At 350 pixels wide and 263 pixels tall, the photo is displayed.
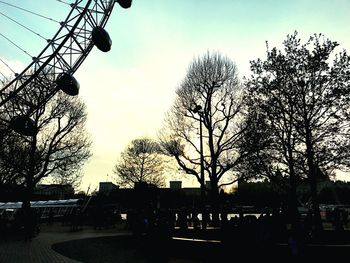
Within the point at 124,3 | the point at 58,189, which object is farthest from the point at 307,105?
the point at 58,189

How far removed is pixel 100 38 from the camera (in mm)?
19922

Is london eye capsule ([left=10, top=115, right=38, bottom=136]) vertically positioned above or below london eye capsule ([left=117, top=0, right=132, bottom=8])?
below

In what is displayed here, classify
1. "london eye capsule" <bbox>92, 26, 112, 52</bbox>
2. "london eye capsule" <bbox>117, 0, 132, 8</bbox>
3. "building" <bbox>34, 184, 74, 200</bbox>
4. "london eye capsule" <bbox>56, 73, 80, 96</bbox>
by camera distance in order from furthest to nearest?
"building" <bbox>34, 184, 74, 200</bbox>
"london eye capsule" <bbox>117, 0, 132, 8</bbox>
"london eye capsule" <bbox>92, 26, 112, 52</bbox>
"london eye capsule" <bbox>56, 73, 80, 96</bbox>

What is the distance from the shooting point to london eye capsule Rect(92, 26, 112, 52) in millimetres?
19953

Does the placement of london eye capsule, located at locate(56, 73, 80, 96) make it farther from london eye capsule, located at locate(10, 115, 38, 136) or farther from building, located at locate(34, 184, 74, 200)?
building, located at locate(34, 184, 74, 200)

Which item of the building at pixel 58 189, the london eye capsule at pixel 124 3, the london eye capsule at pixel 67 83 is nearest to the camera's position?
the london eye capsule at pixel 67 83

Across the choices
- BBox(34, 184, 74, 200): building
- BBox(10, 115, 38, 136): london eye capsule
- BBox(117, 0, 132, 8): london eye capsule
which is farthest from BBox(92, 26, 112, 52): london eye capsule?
BBox(34, 184, 74, 200): building

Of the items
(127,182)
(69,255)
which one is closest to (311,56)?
(69,255)

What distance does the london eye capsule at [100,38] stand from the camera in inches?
786

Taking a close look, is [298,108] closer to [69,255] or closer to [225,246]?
[225,246]

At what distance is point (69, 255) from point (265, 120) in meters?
15.6

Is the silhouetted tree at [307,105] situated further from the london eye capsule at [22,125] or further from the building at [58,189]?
the building at [58,189]

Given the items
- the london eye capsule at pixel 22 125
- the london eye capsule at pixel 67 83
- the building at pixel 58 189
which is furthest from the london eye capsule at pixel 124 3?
the building at pixel 58 189

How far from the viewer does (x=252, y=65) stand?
87.6ft
